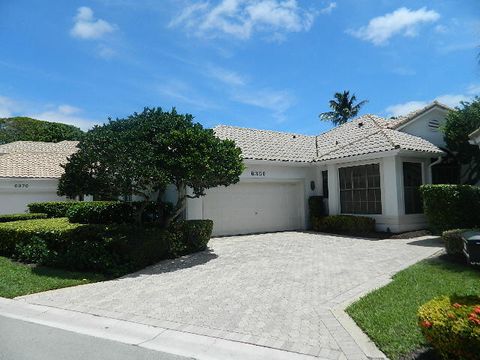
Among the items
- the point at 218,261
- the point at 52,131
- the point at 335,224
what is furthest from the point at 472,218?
the point at 52,131

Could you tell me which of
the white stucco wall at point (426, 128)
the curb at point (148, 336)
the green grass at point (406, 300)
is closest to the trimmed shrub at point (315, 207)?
the white stucco wall at point (426, 128)

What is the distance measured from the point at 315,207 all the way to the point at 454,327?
14146 millimetres

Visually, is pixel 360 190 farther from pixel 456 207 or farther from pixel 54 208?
pixel 54 208

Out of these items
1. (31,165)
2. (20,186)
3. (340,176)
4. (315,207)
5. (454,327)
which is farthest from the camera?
(31,165)

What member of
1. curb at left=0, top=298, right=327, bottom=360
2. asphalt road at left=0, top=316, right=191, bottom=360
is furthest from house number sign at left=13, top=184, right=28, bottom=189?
asphalt road at left=0, top=316, right=191, bottom=360

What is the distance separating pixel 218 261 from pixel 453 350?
748 cm

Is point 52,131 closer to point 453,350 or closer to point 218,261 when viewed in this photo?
point 218,261

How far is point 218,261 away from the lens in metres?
10.6

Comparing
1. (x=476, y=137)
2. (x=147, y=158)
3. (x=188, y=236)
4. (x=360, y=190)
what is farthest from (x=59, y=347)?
(x=360, y=190)

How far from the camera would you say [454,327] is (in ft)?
12.0

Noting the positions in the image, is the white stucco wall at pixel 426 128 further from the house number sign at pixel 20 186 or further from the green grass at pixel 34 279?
the house number sign at pixel 20 186

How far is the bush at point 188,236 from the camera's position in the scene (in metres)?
11.3

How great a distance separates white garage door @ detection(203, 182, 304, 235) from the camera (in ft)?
53.2

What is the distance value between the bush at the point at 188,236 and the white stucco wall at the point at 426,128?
35.8 ft
